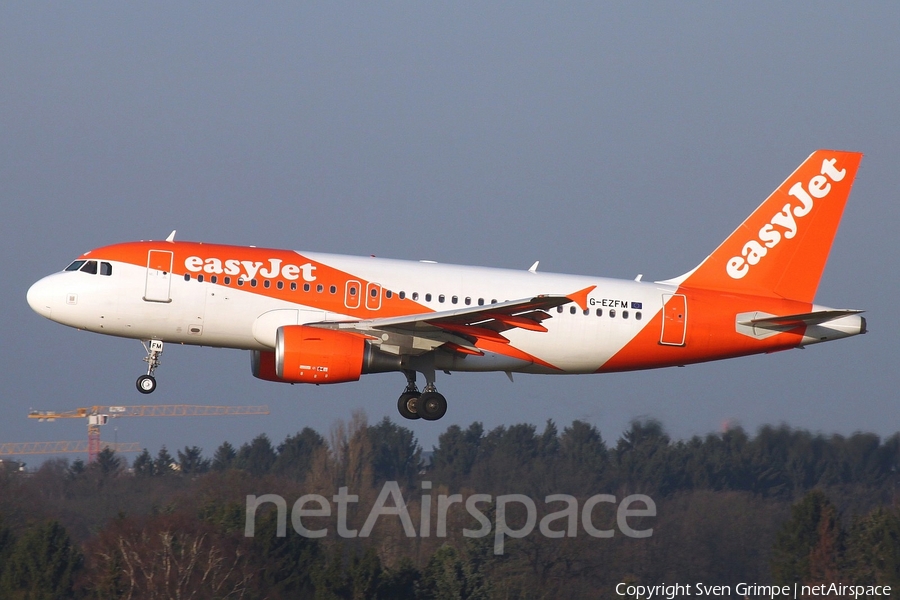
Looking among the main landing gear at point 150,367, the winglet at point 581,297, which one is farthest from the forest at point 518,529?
the winglet at point 581,297

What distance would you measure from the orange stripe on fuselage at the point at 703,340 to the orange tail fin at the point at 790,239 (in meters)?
1.00

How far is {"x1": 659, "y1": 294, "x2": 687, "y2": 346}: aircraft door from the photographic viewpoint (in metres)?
31.3

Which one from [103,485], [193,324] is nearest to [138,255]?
[193,324]

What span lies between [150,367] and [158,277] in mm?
2642

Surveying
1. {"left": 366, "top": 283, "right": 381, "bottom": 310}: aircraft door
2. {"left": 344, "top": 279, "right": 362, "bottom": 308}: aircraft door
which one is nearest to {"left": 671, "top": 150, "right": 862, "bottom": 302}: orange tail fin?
{"left": 366, "top": 283, "right": 381, "bottom": 310}: aircraft door

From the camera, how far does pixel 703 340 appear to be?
31500 millimetres

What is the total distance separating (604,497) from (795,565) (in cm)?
1054

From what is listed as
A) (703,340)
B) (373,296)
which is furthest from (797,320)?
(373,296)

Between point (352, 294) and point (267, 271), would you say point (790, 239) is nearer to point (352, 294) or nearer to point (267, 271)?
point (352, 294)

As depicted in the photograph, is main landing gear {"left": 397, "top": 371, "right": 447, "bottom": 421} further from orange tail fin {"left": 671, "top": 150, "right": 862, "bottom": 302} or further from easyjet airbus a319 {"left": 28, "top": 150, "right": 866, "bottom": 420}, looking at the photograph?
orange tail fin {"left": 671, "top": 150, "right": 862, "bottom": 302}

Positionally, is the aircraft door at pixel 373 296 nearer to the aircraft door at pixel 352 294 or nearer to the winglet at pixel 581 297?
the aircraft door at pixel 352 294

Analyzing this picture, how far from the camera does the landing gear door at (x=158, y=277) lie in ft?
95.2

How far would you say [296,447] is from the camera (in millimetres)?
88875

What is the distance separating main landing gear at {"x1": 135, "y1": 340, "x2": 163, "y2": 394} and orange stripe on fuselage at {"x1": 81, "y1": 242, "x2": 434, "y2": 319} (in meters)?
2.22
